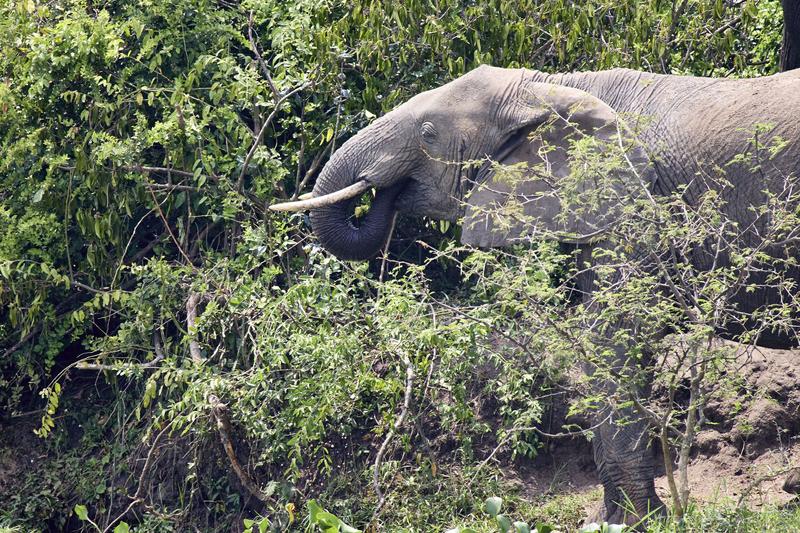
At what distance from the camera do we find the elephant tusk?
6562 millimetres

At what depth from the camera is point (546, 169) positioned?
6320mm

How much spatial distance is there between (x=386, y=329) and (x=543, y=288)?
129cm

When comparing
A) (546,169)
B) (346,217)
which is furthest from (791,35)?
(346,217)

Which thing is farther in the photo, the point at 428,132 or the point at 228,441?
the point at 228,441

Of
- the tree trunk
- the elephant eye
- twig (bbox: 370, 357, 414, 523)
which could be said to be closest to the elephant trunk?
the elephant eye

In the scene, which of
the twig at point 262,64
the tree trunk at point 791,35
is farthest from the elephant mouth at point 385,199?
the tree trunk at point 791,35

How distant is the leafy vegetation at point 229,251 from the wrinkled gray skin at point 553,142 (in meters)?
0.63

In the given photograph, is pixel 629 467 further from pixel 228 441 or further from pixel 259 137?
pixel 259 137

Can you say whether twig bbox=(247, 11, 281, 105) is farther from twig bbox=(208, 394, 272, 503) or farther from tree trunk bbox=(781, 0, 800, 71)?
tree trunk bbox=(781, 0, 800, 71)

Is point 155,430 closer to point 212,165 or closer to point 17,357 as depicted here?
point 17,357

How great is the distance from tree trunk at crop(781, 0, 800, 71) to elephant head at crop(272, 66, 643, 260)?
5.32 feet

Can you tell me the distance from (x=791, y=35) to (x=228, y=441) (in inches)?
157

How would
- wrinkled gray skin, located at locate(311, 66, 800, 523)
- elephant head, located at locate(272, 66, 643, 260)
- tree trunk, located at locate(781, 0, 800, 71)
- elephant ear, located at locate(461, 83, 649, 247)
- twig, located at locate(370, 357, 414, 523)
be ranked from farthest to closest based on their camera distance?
tree trunk, located at locate(781, 0, 800, 71) → twig, located at locate(370, 357, 414, 523) → elephant head, located at locate(272, 66, 643, 260) → wrinkled gray skin, located at locate(311, 66, 800, 523) → elephant ear, located at locate(461, 83, 649, 247)

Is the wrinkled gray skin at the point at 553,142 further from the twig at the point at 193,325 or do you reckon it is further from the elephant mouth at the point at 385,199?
the twig at the point at 193,325
